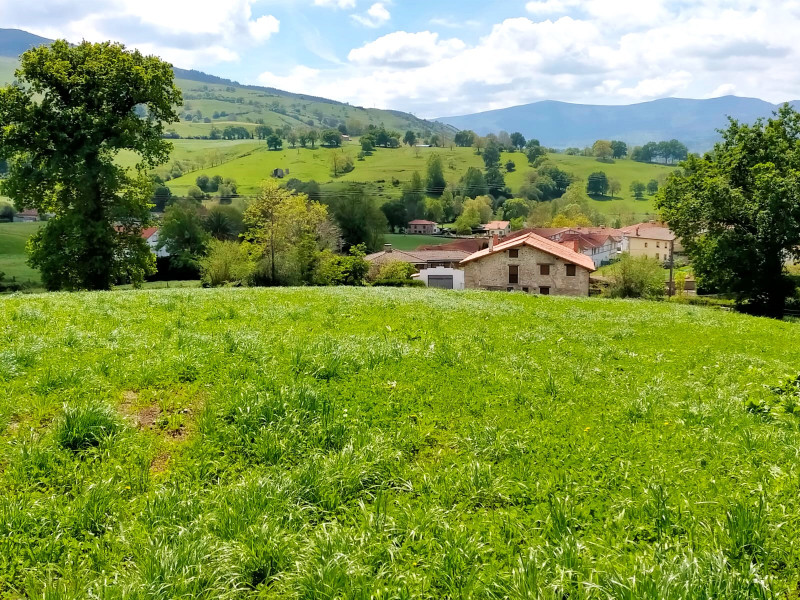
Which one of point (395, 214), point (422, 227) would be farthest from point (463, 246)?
point (395, 214)

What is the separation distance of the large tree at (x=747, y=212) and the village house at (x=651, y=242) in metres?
95.0

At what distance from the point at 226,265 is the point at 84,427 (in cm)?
6693

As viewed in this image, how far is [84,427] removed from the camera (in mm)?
6332

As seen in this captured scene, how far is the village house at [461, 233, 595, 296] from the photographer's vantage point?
68938mm

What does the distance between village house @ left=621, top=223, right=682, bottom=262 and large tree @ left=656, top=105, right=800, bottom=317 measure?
9498cm

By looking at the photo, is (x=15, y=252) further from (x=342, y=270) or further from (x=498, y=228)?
(x=498, y=228)

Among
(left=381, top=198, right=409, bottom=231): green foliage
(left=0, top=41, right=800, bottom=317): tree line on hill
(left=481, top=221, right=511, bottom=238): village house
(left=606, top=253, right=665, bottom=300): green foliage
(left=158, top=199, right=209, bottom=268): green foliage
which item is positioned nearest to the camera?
(left=0, top=41, right=800, bottom=317): tree line on hill

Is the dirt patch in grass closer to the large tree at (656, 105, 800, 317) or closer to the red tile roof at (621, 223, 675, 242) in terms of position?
the large tree at (656, 105, 800, 317)

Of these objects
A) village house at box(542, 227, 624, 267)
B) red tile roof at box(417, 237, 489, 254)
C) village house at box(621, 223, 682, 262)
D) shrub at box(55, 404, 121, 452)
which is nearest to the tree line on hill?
shrub at box(55, 404, 121, 452)

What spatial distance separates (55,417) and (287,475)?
3.29 metres

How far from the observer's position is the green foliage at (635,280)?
2788 inches

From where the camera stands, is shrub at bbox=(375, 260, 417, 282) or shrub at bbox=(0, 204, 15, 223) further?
shrub at bbox=(0, 204, 15, 223)

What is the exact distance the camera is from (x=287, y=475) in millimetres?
5727

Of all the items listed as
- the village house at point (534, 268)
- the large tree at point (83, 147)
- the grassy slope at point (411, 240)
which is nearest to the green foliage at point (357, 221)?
the grassy slope at point (411, 240)
